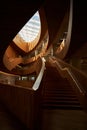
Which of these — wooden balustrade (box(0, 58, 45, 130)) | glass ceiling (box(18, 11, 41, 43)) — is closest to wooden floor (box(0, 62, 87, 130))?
wooden balustrade (box(0, 58, 45, 130))

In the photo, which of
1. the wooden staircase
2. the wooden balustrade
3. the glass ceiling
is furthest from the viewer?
the glass ceiling

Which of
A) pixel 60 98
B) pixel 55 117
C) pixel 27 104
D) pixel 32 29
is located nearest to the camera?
pixel 27 104

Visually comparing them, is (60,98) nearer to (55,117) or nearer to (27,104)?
(55,117)

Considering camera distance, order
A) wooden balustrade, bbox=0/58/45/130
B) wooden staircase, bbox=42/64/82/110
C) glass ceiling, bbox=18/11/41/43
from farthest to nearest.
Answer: glass ceiling, bbox=18/11/41/43, wooden staircase, bbox=42/64/82/110, wooden balustrade, bbox=0/58/45/130

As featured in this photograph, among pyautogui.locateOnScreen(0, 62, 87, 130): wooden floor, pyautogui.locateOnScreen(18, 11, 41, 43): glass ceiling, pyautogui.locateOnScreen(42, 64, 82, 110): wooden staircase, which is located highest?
pyautogui.locateOnScreen(18, 11, 41, 43): glass ceiling

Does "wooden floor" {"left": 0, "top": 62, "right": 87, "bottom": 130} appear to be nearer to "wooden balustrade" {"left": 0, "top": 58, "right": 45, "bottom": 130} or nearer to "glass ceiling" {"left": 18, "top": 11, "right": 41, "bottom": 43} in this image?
"wooden balustrade" {"left": 0, "top": 58, "right": 45, "bottom": 130}

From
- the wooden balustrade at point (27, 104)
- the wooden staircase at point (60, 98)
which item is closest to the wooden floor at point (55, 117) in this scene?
the wooden staircase at point (60, 98)

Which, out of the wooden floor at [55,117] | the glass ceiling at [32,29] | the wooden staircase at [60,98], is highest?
the glass ceiling at [32,29]

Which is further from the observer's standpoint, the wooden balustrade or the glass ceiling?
the glass ceiling

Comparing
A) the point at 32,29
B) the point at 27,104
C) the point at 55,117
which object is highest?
the point at 32,29

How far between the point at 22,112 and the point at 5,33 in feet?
19.7

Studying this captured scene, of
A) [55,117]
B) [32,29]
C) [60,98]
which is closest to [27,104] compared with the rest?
[55,117]

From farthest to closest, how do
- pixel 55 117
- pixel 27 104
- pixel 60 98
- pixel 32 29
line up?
pixel 32 29, pixel 60 98, pixel 55 117, pixel 27 104

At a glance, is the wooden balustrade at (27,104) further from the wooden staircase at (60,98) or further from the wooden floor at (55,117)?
the wooden staircase at (60,98)
